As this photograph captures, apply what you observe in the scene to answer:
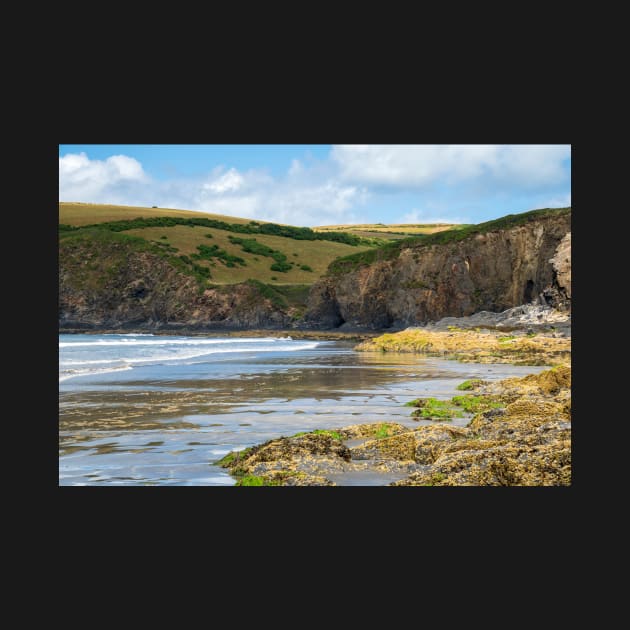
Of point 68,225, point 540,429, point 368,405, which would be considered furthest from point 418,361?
point 68,225

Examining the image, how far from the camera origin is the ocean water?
11992 mm

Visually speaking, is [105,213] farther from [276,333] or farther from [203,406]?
[203,406]

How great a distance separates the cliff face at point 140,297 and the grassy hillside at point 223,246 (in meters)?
3.45

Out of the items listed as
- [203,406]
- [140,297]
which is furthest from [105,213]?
[203,406]

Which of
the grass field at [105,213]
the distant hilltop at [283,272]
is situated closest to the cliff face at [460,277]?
the distant hilltop at [283,272]

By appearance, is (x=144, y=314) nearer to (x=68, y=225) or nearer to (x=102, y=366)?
(x=68, y=225)

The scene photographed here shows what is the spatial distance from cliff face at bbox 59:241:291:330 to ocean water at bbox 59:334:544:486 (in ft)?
225

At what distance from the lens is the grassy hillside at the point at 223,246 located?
123438 millimetres

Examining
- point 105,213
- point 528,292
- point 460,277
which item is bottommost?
point 528,292

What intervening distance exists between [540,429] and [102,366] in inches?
1020

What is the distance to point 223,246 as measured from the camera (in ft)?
448

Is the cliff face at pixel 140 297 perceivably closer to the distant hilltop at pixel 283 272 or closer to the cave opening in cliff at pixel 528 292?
the distant hilltop at pixel 283 272

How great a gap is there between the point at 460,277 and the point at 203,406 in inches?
2601

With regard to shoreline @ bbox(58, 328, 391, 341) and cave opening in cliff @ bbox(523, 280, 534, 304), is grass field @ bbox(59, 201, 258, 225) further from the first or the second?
cave opening in cliff @ bbox(523, 280, 534, 304)
